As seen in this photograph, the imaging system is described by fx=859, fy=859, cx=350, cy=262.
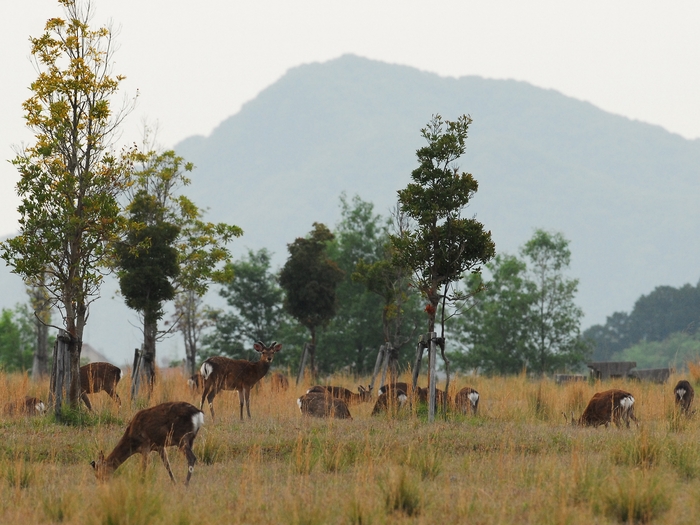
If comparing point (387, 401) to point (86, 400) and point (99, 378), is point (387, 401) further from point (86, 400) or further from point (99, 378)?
point (99, 378)

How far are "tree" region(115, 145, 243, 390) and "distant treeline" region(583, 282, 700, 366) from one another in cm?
4403

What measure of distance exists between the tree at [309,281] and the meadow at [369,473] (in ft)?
35.5

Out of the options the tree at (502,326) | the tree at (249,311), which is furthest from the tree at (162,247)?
the tree at (502,326)

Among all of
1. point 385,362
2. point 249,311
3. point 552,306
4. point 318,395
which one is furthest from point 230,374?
point 552,306

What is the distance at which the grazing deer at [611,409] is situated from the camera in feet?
47.3

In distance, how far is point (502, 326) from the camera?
40375 millimetres

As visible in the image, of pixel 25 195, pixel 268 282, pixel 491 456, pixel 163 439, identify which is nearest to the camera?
pixel 163 439

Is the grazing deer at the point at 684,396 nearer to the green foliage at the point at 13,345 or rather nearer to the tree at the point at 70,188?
the tree at the point at 70,188

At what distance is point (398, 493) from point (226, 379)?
816 centimetres

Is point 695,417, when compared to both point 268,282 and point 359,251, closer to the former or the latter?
point 359,251

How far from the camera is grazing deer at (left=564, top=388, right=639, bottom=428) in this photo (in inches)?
567

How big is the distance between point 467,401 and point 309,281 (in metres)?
11.2

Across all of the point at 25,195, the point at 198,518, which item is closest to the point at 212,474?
the point at 198,518

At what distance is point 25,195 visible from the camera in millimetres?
14641
